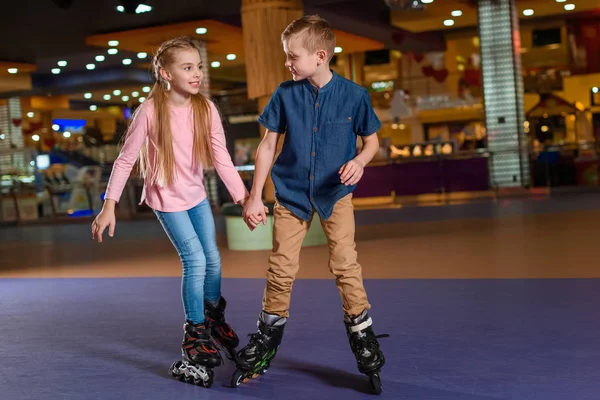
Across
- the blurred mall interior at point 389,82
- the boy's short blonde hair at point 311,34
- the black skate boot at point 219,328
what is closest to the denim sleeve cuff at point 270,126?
the boy's short blonde hair at point 311,34

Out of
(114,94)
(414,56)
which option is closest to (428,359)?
(414,56)

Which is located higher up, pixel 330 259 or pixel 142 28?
pixel 142 28

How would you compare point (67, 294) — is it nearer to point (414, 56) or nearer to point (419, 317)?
point (419, 317)

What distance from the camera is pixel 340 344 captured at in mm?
3404

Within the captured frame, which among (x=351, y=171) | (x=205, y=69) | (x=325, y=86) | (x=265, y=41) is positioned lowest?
(x=351, y=171)

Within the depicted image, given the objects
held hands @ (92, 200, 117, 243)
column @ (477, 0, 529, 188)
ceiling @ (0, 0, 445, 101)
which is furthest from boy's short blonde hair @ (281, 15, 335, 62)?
column @ (477, 0, 529, 188)

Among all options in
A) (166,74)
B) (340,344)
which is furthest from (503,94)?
(166,74)

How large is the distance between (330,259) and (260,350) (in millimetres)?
396

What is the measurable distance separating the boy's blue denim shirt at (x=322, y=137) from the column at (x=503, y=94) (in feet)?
42.6

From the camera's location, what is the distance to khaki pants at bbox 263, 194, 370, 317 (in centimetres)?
279

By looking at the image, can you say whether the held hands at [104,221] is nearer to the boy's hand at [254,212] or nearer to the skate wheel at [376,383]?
the boy's hand at [254,212]

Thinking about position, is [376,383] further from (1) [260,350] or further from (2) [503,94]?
(2) [503,94]

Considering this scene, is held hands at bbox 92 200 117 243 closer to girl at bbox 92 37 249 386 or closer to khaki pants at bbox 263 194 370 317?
girl at bbox 92 37 249 386

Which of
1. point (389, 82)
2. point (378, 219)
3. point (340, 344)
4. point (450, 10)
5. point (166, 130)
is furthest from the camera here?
point (389, 82)
